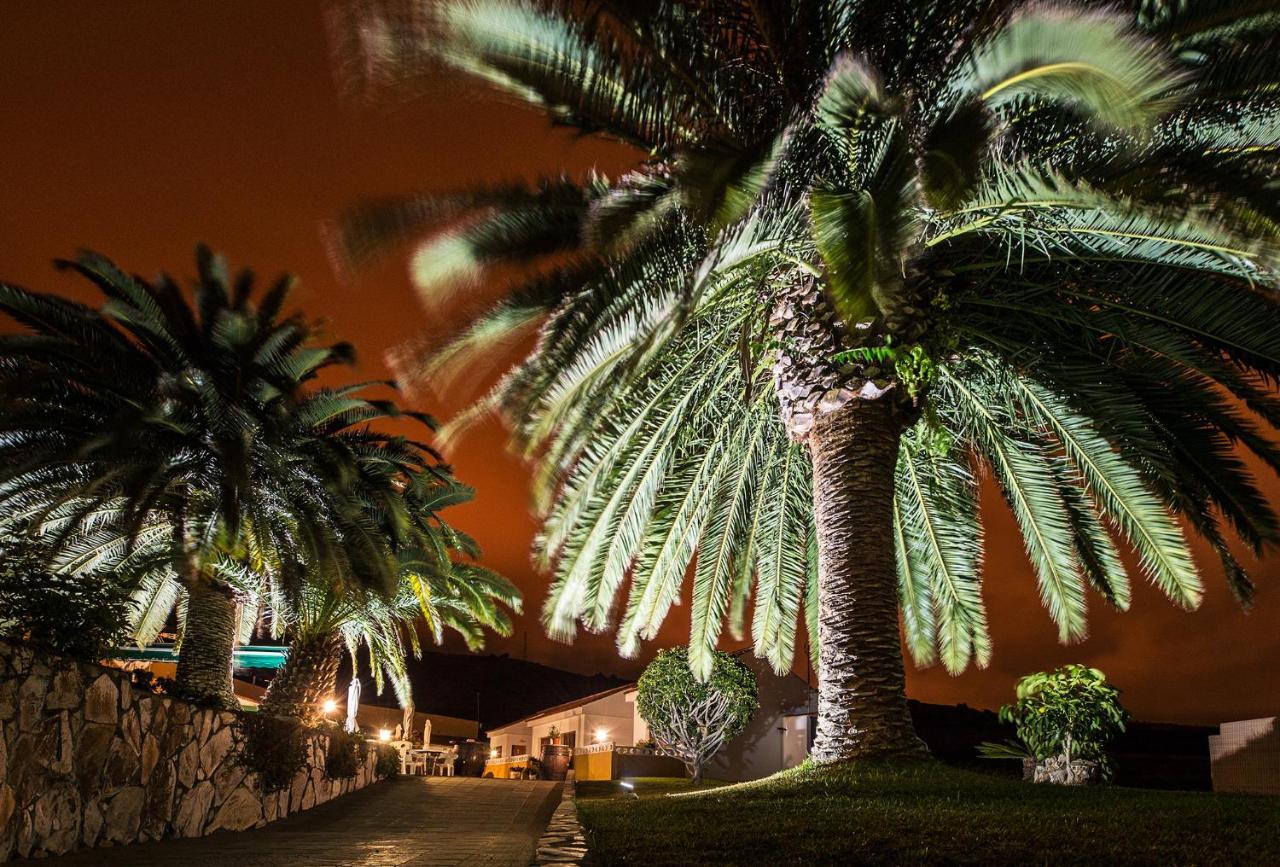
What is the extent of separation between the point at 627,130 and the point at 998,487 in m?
7.93

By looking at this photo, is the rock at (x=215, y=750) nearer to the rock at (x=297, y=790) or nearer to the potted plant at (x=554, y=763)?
the rock at (x=297, y=790)

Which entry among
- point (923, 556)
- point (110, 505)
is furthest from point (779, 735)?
point (110, 505)

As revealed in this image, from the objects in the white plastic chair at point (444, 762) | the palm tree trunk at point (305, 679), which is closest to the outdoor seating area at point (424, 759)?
the white plastic chair at point (444, 762)

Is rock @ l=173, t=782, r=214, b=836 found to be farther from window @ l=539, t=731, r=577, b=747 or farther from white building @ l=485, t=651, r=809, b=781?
window @ l=539, t=731, r=577, b=747

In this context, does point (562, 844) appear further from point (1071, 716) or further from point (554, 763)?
point (554, 763)

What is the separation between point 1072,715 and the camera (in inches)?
Result: 408

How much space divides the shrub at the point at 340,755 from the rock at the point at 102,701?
22.3ft

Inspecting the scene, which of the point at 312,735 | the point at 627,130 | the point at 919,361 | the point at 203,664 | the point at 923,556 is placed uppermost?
the point at 627,130

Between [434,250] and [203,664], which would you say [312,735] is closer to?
[203,664]

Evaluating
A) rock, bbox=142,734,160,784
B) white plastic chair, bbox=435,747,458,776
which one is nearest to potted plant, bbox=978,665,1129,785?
rock, bbox=142,734,160,784

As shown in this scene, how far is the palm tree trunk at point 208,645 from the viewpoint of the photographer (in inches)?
536

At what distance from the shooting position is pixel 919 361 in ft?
30.5

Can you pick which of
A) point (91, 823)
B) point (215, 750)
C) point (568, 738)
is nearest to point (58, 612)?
point (91, 823)

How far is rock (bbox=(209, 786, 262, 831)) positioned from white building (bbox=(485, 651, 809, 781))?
1747cm
